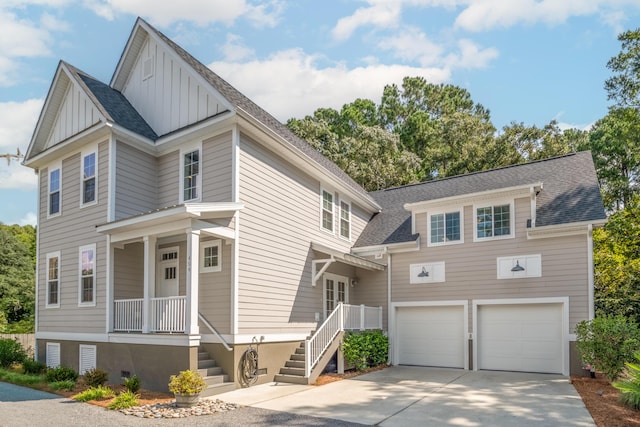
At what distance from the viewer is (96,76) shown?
13.9 meters

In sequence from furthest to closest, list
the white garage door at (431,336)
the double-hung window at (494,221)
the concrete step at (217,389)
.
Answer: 1. the white garage door at (431,336)
2. the double-hung window at (494,221)
3. the concrete step at (217,389)

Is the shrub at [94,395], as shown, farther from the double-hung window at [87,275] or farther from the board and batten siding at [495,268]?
the board and batten siding at [495,268]

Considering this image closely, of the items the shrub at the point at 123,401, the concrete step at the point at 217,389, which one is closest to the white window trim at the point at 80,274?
the shrub at the point at 123,401

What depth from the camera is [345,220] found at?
16.0 metres

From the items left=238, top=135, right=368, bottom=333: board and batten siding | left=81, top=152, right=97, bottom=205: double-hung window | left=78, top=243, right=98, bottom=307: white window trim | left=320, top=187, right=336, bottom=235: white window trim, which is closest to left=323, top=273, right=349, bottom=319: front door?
left=238, top=135, right=368, bottom=333: board and batten siding

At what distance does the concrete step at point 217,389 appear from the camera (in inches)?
355

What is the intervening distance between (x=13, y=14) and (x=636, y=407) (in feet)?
52.4

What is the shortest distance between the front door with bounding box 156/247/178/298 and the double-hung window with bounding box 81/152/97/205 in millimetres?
2352

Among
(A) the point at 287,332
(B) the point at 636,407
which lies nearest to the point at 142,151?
(A) the point at 287,332

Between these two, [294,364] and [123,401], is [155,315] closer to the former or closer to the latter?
[123,401]

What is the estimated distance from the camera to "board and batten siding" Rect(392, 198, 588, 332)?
12172mm

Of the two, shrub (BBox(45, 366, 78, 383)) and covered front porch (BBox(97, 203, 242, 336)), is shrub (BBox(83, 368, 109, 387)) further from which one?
covered front porch (BBox(97, 203, 242, 336))

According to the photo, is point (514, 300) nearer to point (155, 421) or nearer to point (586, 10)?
point (586, 10)

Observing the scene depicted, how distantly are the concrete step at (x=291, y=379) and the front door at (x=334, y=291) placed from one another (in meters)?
2.99
